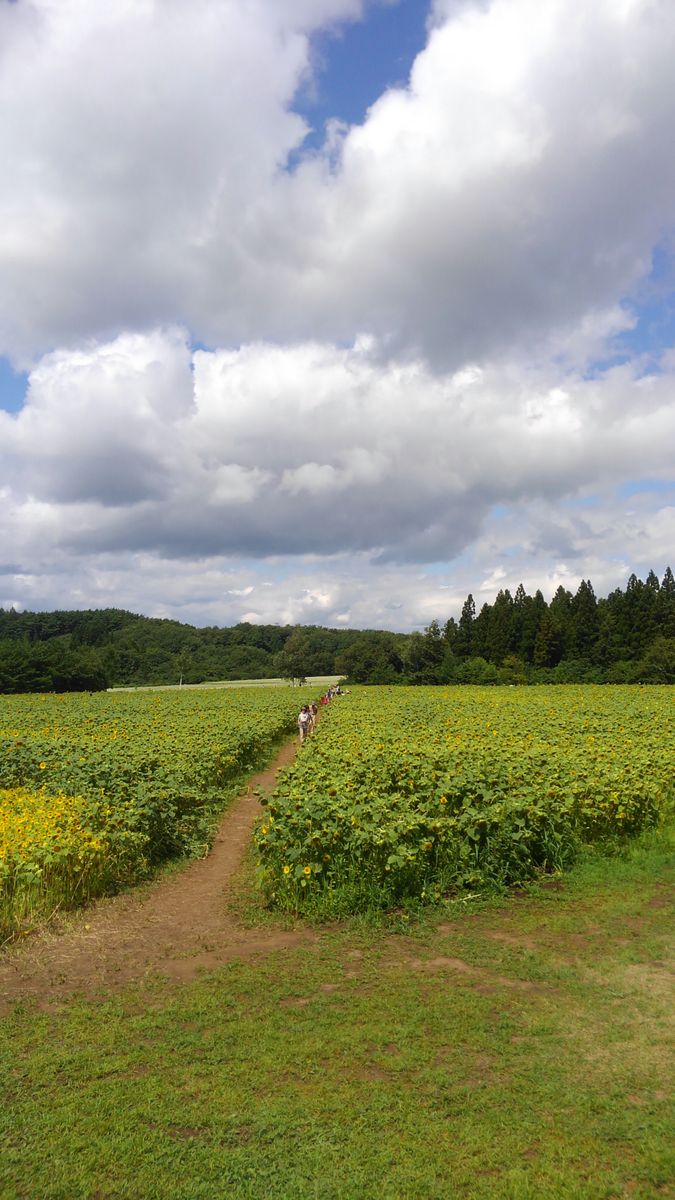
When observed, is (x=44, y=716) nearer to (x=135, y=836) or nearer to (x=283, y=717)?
(x=283, y=717)

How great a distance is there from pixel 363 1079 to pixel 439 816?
4443 mm

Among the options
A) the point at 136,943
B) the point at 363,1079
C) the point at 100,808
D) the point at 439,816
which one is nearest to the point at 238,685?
the point at 100,808

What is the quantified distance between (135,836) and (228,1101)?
495 cm

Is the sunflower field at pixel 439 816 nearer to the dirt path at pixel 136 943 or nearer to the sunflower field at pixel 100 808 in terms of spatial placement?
the dirt path at pixel 136 943

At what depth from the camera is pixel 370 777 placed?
33.1ft

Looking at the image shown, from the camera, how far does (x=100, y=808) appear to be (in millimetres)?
9695

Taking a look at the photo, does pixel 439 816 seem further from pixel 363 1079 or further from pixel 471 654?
pixel 471 654

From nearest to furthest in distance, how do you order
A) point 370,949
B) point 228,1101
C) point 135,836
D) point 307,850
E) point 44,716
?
point 228,1101 → point 370,949 → point 307,850 → point 135,836 → point 44,716

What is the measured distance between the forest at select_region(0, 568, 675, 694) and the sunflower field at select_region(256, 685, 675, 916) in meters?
63.5

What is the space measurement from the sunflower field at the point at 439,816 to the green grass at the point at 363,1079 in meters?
1.13

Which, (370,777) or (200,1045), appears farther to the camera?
(370,777)

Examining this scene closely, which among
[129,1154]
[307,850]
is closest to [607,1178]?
[129,1154]

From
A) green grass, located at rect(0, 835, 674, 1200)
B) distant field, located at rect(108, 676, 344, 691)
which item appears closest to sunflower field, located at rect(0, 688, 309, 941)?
green grass, located at rect(0, 835, 674, 1200)

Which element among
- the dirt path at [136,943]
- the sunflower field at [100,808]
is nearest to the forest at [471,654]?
the sunflower field at [100,808]
